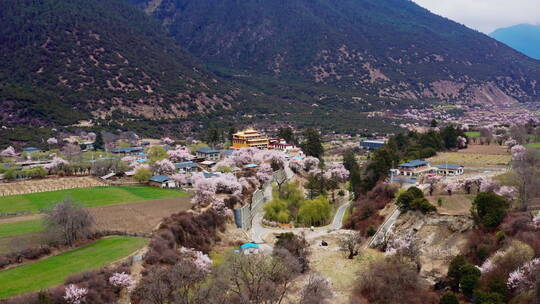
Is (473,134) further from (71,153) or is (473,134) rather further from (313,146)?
(71,153)

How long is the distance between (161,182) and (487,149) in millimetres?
50406

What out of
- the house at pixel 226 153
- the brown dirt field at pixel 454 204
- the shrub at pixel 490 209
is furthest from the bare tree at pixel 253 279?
the house at pixel 226 153

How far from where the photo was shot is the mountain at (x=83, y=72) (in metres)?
108

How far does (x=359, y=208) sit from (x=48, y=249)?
101ft

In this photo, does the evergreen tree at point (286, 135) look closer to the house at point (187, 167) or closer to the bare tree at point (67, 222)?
the house at point (187, 167)

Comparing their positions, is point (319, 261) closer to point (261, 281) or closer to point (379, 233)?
point (379, 233)

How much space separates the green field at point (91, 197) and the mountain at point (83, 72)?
55193 mm

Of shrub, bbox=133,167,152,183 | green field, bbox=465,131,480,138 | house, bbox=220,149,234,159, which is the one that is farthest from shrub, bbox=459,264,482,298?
green field, bbox=465,131,480,138

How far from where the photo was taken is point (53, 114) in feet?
339

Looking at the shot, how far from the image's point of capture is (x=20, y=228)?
37.7 metres

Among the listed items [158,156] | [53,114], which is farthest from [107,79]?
[158,156]

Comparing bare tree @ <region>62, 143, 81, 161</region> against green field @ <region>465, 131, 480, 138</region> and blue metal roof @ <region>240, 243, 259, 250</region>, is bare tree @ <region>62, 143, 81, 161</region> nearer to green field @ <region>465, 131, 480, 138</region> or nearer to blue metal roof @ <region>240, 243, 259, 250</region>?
blue metal roof @ <region>240, 243, 259, 250</region>

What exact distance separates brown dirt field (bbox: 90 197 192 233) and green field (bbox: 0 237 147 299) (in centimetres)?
303

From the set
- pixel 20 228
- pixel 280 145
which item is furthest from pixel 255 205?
pixel 280 145
